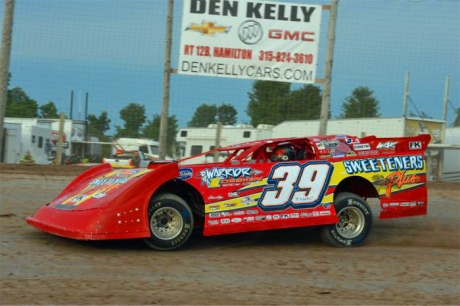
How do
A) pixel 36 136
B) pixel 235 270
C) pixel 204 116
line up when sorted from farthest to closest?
pixel 36 136 < pixel 204 116 < pixel 235 270

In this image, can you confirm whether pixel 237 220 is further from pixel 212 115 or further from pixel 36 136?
pixel 36 136

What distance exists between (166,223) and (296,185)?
5.16ft

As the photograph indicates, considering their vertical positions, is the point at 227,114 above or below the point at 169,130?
above

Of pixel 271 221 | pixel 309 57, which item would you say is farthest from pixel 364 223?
pixel 309 57

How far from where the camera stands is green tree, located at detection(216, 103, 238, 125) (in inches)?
484

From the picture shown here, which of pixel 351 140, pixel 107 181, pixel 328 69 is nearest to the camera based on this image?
pixel 107 181

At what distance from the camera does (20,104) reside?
43.6 ft

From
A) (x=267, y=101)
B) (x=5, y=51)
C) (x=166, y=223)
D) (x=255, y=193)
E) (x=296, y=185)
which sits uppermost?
(x=5, y=51)

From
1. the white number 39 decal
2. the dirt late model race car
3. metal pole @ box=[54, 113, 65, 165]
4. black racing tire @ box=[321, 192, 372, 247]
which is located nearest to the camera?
the dirt late model race car

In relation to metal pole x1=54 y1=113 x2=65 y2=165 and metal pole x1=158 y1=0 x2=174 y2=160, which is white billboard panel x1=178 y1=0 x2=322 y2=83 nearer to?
metal pole x1=158 y1=0 x2=174 y2=160

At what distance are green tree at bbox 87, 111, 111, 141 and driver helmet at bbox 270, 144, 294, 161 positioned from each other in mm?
5198

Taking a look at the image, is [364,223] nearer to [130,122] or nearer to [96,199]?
[96,199]

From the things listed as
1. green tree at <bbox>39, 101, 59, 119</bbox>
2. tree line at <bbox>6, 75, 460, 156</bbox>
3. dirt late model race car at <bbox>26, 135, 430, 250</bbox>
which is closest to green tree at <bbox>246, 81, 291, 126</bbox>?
tree line at <bbox>6, 75, 460, 156</bbox>

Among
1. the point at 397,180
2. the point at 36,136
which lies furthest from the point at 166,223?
the point at 36,136
